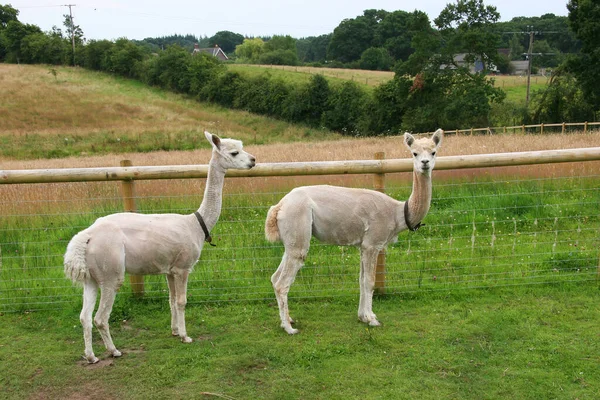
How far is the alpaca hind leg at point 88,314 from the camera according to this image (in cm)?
494

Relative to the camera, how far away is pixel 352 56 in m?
99.5

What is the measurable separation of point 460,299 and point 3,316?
5.51 metres

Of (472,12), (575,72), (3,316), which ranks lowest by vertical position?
(3,316)

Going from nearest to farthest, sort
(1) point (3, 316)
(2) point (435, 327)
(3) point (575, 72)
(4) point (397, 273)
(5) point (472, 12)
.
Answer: (2) point (435, 327)
(1) point (3, 316)
(4) point (397, 273)
(3) point (575, 72)
(5) point (472, 12)

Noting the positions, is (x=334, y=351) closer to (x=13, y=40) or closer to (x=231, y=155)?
(x=231, y=155)

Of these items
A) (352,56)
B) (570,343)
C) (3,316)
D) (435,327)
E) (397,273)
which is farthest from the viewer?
(352,56)

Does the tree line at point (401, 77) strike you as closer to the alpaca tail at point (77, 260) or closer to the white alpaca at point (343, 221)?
the white alpaca at point (343, 221)

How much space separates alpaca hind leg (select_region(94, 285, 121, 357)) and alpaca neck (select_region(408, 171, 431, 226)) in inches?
122

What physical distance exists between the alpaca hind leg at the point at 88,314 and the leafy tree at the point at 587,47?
31.1 metres

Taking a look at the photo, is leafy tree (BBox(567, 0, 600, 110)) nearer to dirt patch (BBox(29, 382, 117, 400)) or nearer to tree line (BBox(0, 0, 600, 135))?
tree line (BBox(0, 0, 600, 135))

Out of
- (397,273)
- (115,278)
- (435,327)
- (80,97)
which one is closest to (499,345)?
(435,327)

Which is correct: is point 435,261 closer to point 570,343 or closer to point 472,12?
point 570,343

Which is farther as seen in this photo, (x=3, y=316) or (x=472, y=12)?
(x=472, y=12)

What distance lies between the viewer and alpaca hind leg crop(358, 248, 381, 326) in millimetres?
5789
